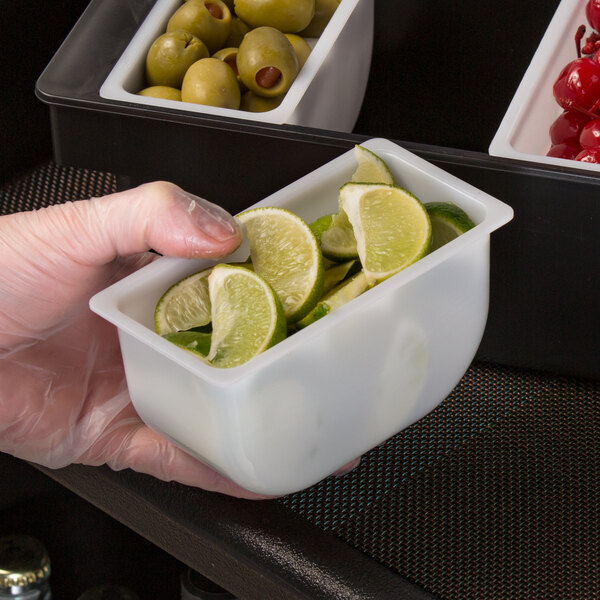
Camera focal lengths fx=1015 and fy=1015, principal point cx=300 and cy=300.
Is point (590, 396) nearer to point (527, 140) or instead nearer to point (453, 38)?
point (527, 140)

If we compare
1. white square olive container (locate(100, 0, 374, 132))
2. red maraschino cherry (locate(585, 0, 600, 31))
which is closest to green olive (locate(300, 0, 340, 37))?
white square olive container (locate(100, 0, 374, 132))

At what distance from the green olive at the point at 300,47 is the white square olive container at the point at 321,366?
0.25m

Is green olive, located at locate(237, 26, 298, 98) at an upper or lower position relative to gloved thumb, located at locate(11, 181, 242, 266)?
upper

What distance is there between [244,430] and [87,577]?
62 centimetres

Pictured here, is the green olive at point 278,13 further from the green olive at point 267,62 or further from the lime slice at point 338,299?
the lime slice at point 338,299

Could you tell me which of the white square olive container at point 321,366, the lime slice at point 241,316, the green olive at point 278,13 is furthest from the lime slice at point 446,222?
the green olive at point 278,13

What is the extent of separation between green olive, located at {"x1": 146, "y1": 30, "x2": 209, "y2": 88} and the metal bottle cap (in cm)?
47

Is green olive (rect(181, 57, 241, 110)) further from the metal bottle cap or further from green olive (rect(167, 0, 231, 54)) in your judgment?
the metal bottle cap

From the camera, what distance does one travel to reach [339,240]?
2.15ft

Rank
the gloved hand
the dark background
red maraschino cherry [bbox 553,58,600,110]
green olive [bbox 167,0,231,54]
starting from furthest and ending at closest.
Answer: the dark background
green olive [bbox 167,0,231,54]
red maraschino cherry [bbox 553,58,600,110]
the gloved hand

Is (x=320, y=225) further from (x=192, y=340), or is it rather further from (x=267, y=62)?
(x=267, y=62)

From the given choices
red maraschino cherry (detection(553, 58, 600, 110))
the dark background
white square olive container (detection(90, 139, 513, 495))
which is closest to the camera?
white square olive container (detection(90, 139, 513, 495))

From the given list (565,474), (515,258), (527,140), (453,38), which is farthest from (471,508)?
(453,38)

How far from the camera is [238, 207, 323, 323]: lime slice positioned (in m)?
0.62
